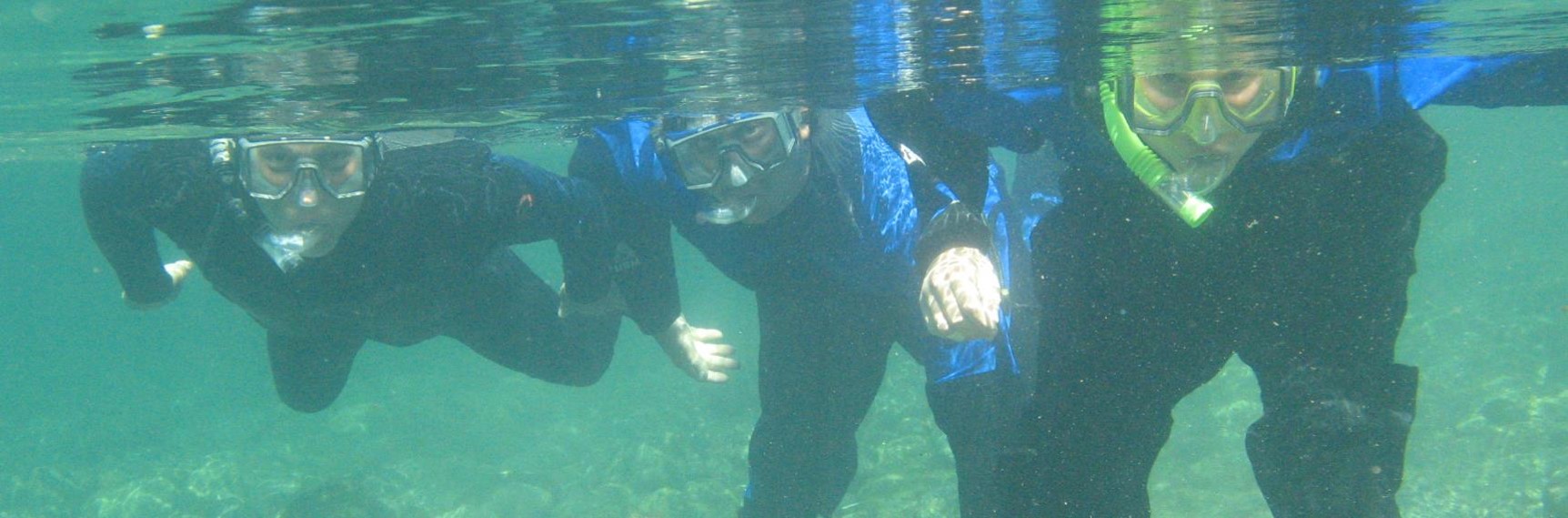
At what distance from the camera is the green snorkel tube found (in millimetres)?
3285

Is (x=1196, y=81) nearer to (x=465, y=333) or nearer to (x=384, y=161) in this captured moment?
(x=384, y=161)

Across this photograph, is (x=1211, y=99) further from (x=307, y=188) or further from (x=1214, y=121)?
(x=307, y=188)

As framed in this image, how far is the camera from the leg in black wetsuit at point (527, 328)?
7969 mm

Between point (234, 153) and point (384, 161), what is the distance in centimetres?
98

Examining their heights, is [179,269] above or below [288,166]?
below

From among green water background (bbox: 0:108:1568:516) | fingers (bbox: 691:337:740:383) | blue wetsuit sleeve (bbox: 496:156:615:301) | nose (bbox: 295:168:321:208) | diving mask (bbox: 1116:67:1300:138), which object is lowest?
green water background (bbox: 0:108:1568:516)

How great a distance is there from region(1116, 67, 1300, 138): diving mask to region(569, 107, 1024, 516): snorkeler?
2465 mm

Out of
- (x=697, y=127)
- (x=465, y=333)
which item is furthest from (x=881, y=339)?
(x=465, y=333)

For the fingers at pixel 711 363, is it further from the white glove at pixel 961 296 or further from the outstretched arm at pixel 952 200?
the white glove at pixel 961 296

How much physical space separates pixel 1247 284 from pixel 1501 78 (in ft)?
6.11

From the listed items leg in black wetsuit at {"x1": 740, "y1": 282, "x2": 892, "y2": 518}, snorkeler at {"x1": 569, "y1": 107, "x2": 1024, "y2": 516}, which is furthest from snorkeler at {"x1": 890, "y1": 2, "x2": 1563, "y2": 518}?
leg in black wetsuit at {"x1": 740, "y1": 282, "x2": 892, "y2": 518}

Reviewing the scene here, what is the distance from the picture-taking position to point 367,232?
636 cm

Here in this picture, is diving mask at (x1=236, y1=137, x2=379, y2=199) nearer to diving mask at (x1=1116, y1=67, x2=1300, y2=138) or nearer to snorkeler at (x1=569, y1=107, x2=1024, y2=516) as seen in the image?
snorkeler at (x1=569, y1=107, x2=1024, y2=516)

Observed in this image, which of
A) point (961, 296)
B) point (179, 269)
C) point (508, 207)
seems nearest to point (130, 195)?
point (179, 269)
